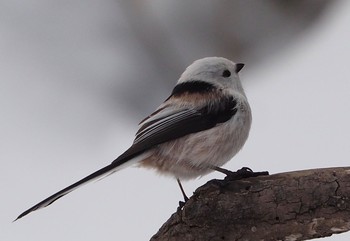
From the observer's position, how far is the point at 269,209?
1.59m

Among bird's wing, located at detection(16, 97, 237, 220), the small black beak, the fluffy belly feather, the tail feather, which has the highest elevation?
the small black beak

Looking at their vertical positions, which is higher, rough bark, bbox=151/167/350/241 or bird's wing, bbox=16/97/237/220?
bird's wing, bbox=16/97/237/220

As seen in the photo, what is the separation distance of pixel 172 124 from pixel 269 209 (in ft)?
1.64

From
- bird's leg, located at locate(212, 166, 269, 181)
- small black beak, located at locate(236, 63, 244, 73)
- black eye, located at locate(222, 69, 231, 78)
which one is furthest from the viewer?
black eye, located at locate(222, 69, 231, 78)

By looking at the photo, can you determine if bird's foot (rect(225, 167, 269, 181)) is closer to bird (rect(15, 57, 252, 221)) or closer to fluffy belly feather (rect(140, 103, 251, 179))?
bird (rect(15, 57, 252, 221))

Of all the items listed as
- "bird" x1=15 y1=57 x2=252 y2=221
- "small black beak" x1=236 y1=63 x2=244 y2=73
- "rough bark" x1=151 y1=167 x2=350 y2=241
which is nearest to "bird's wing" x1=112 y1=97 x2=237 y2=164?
"bird" x1=15 y1=57 x2=252 y2=221

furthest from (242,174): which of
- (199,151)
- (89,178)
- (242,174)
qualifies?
(89,178)

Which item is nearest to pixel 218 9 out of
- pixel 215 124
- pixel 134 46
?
pixel 134 46

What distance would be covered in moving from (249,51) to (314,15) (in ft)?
0.68

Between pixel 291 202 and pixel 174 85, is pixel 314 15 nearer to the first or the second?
pixel 291 202

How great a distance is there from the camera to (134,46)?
1.74 m

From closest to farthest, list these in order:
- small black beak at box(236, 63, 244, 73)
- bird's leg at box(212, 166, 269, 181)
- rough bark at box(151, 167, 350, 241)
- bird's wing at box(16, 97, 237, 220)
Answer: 1. rough bark at box(151, 167, 350, 241)
2. bird's leg at box(212, 166, 269, 181)
3. bird's wing at box(16, 97, 237, 220)
4. small black beak at box(236, 63, 244, 73)

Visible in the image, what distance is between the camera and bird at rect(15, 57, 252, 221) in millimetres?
1941

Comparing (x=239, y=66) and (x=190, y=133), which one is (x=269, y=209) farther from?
(x=239, y=66)
